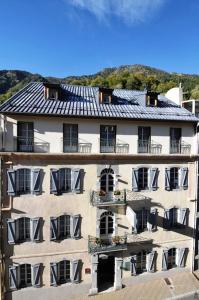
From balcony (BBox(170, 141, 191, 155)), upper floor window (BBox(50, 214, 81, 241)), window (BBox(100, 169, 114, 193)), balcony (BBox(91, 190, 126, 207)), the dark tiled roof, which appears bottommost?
upper floor window (BBox(50, 214, 81, 241))

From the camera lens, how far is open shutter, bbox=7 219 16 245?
23094 mm

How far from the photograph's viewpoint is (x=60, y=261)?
24875 mm

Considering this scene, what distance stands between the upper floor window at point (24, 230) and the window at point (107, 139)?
8.26 meters

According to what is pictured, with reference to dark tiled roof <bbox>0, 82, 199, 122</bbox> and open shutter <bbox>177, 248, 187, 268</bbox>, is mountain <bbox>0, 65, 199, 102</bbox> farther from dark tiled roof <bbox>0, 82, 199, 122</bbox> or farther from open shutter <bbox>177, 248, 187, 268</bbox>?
open shutter <bbox>177, 248, 187, 268</bbox>

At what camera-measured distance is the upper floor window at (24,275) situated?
935 inches

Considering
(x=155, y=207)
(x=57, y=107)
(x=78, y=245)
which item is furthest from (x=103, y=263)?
(x=57, y=107)

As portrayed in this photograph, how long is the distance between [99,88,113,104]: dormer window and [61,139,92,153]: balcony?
4601 millimetres

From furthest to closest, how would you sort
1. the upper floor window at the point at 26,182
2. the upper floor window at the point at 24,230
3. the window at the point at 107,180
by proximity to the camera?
the window at the point at 107,180 → the upper floor window at the point at 24,230 → the upper floor window at the point at 26,182

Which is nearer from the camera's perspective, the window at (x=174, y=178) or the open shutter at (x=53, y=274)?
the open shutter at (x=53, y=274)

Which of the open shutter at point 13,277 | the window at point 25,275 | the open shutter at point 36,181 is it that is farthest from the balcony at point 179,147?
the open shutter at point 13,277

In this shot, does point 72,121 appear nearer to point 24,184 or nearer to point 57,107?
point 57,107

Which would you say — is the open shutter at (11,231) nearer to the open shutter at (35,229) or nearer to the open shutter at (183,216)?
the open shutter at (35,229)

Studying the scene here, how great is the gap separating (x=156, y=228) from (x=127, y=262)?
4.17 metres

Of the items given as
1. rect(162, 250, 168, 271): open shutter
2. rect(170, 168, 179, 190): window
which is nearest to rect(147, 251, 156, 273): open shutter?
rect(162, 250, 168, 271): open shutter
